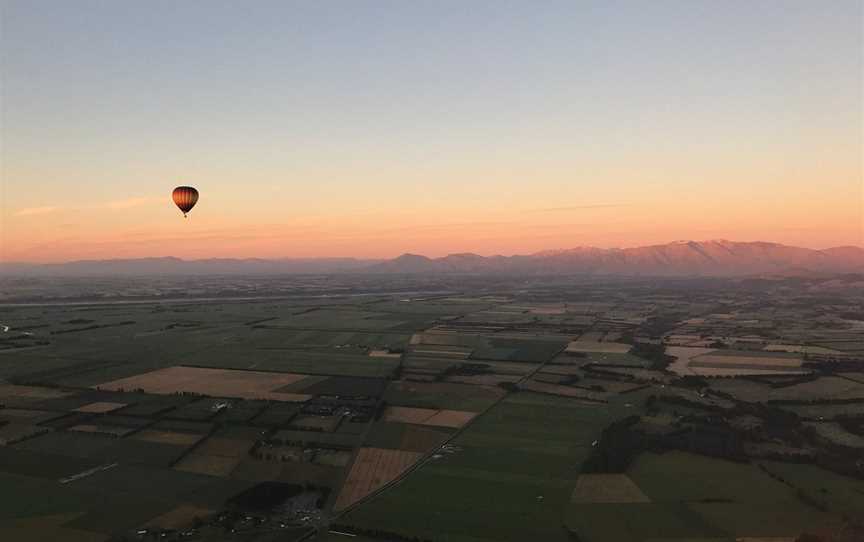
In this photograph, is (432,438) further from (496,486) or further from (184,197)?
(184,197)

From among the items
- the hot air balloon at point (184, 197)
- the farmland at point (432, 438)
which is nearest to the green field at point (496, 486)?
the farmland at point (432, 438)

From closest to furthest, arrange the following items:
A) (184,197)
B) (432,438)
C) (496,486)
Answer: (496,486) → (432,438) → (184,197)

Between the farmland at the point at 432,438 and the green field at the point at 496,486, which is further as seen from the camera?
the farmland at the point at 432,438

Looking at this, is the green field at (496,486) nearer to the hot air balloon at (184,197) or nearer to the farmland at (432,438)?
the farmland at (432,438)

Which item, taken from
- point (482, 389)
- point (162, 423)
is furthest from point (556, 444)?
point (162, 423)

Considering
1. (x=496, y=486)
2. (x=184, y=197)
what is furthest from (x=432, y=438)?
(x=184, y=197)
